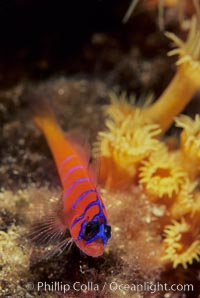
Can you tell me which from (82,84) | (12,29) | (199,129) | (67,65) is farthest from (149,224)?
(12,29)

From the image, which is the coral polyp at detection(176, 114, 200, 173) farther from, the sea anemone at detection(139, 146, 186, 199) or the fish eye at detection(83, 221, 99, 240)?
the fish eye at detection(83, 221, 99, 240)

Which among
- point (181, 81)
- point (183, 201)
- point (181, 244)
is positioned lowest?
point (181, 244)

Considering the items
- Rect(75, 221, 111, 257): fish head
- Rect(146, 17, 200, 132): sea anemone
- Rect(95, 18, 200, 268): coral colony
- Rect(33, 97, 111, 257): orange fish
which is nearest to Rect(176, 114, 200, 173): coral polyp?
Rect(95, 18, 200, 268): coral colony

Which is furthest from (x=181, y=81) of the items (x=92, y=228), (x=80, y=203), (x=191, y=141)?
(x=92, y=228)

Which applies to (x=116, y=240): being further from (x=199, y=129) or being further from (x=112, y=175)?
(x=199, y=129)

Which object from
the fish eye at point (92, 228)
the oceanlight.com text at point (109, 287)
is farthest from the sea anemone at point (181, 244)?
the fish eye at point (92, 228)

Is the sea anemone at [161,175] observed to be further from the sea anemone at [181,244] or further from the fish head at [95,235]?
the fish head at [95,235]

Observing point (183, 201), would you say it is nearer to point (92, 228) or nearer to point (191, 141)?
point (191, 141)
